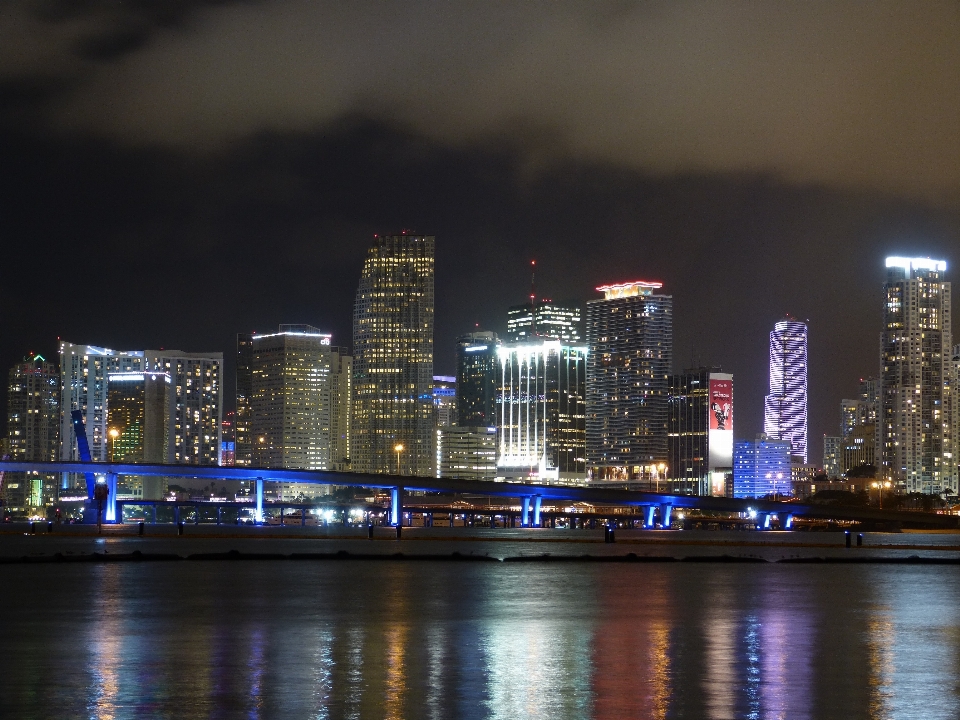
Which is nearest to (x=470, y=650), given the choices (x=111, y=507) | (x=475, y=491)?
(x=475, y=491)

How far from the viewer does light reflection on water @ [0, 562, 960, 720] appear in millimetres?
22109

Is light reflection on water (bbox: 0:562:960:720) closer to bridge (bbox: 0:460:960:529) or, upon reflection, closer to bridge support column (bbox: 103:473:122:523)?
bridge (bbox: 0:460:960:529)

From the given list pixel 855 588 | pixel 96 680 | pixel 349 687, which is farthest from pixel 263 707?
pixel 855 588

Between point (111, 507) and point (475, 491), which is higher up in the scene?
point (475, 491)

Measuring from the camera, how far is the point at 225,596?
47344mm

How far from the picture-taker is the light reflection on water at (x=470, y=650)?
2211 centimetres

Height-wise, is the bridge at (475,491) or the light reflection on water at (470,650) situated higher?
the bridge at (475,491)

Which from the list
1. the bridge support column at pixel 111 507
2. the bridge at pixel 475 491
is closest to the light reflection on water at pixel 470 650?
the bridge at pixel 475 491

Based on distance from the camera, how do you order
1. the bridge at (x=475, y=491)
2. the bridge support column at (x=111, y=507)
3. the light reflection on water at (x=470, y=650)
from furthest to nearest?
the bridge support column at (x=111, y=507), the bridge at (x=475, y=491), the light reflection on water at (x=470, y=650)

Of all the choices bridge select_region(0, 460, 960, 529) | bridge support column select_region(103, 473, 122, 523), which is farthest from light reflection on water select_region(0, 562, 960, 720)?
bridge support column select_region(103, 473, 122, 523)

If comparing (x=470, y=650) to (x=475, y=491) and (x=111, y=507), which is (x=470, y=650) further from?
(x=111, y=507)

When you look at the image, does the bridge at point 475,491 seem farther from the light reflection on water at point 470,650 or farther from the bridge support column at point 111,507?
the light reflection on water at point 470,650

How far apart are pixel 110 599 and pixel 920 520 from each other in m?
156

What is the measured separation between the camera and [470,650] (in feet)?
98.5
